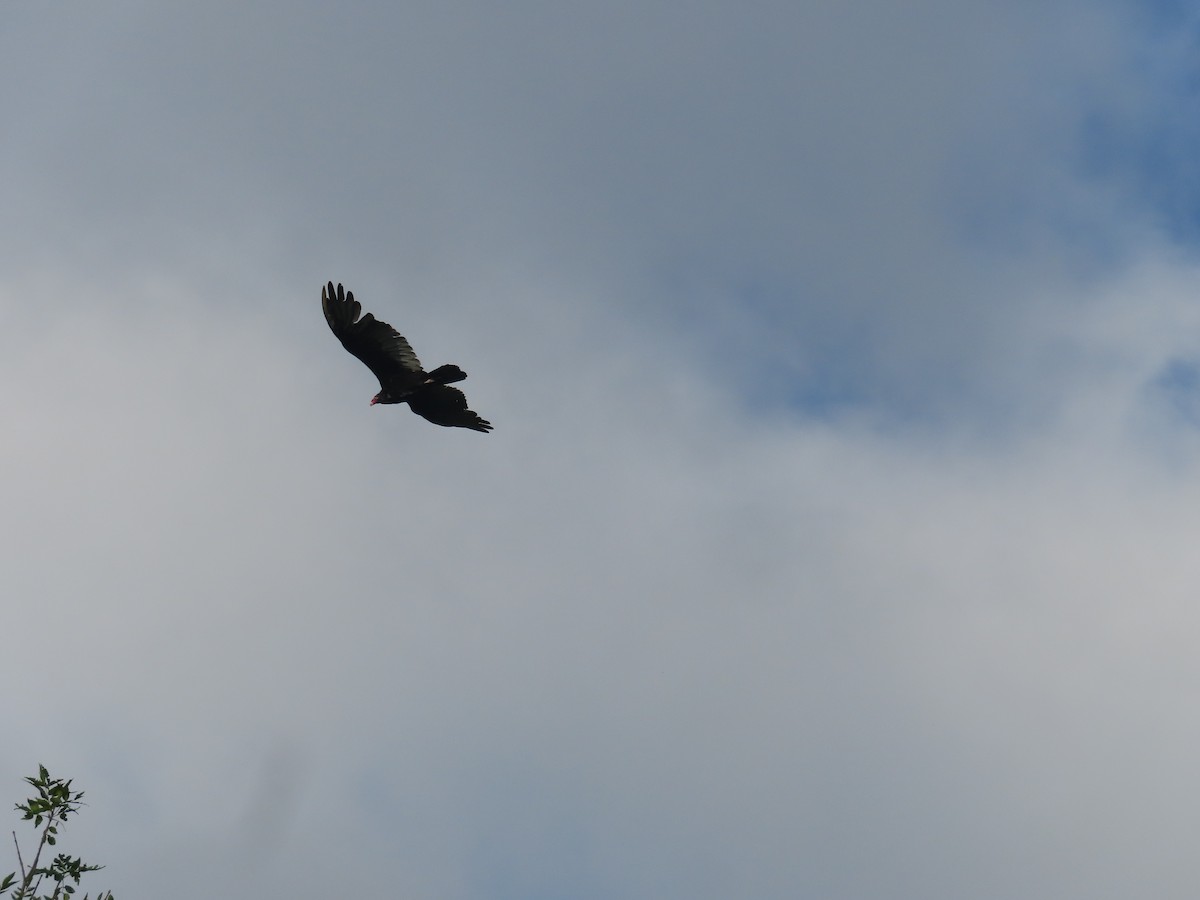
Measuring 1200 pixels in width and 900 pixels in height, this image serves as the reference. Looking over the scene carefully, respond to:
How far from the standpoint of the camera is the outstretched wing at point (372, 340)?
27578mm

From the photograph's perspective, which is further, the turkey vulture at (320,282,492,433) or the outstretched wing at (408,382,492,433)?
the outstretched wing at (408,382,492,433)

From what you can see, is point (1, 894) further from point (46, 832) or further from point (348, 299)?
point (348, 299)

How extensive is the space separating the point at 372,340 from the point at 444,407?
270 centimetres

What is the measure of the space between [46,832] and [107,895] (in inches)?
41.7

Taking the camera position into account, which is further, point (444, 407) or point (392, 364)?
point (444, 407)

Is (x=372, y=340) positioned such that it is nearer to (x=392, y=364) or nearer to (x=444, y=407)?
(x=392, y=364)

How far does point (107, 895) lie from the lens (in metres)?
13.7

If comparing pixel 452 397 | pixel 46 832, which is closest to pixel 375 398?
pixel 452 397

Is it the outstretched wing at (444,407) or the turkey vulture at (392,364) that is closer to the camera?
the turkey vulture at (392,364)

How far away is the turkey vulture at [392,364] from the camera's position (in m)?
27.6

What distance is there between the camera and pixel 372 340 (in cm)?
2794

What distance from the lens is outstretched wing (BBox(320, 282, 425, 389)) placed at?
2758 cm

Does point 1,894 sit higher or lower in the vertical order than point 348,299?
lower

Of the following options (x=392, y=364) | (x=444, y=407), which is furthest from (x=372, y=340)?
(x=444, y=407)
